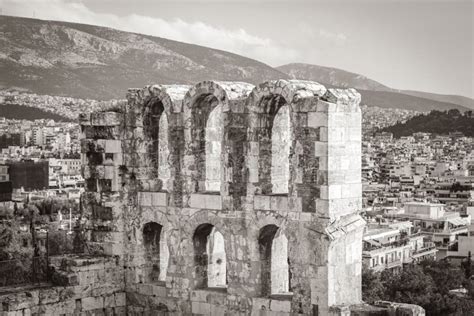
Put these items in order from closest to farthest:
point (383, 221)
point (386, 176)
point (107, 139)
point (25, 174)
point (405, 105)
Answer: point (107, 139)
point (383, 221)
point (25, 174)
point (386, 176)
point (405, 105)

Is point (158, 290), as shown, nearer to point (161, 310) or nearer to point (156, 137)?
point (161, 310)

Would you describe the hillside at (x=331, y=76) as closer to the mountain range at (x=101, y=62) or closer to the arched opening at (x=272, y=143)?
the mountain range at (x=101, y=62)

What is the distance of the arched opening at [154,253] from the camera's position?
22234mm

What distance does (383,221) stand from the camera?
382ft

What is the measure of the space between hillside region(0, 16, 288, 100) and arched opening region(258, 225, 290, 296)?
110235 mm

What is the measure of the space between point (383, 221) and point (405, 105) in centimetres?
8168

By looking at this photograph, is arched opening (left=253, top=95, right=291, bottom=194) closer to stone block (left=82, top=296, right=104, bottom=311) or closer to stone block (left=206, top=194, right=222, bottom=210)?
stone block (left=206, top=194, right=222, bottom=210)

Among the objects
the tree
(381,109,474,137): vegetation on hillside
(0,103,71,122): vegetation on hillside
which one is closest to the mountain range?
(0,103,71,122): vegetation on hillside

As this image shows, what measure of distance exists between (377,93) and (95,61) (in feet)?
184

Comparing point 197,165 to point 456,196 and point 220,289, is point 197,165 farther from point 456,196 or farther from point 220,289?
point 456,196

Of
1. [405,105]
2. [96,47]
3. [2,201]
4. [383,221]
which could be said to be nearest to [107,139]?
[2,201]

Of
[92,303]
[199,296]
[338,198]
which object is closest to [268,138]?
[338,198]

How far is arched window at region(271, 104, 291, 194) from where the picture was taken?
20.1 meters

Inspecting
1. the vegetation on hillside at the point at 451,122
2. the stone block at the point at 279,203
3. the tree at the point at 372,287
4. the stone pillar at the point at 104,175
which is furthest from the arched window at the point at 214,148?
the vegetation on hillside at the point at 451,122
